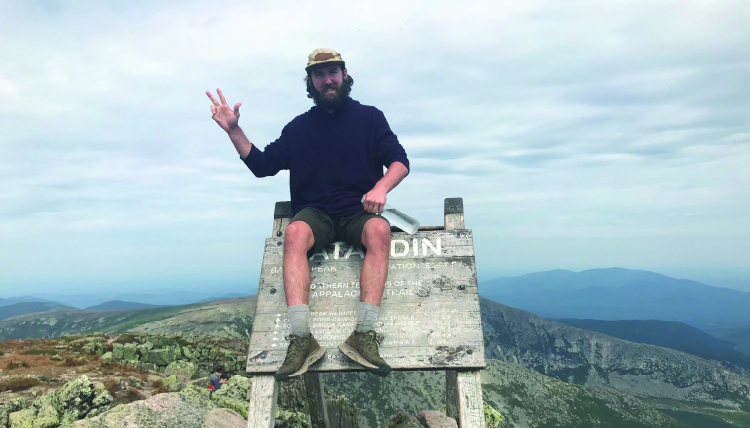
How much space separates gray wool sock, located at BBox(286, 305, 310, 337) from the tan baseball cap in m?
3.57

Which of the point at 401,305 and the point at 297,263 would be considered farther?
the point at 401,305

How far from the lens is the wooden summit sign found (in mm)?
5703

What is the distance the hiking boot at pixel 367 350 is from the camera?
5270 millimetres

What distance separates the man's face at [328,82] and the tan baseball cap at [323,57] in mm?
102

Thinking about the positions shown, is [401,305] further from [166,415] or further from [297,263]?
[166,415]

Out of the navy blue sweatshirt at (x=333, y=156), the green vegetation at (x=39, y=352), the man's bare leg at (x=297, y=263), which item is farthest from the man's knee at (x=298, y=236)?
the green vegetation at (x=39, y=352)

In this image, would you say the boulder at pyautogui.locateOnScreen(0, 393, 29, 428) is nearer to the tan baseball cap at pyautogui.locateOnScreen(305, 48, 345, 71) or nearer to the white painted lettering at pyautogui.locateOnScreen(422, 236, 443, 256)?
the white painted lettering at pyautogui.locateOnScreen(422, 236, 443, 256)

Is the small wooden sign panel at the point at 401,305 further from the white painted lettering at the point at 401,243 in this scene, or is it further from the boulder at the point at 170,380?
the boulder at the point at 170,380

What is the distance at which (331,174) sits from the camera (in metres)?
6.96

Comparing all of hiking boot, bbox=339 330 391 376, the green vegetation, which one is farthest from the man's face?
the green vegetation

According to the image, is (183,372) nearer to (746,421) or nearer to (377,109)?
(377,109)

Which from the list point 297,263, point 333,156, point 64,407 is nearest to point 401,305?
point 297,263

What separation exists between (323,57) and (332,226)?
2522 millimetres

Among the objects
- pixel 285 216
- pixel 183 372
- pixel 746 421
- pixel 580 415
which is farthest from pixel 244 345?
pixel 746 421
